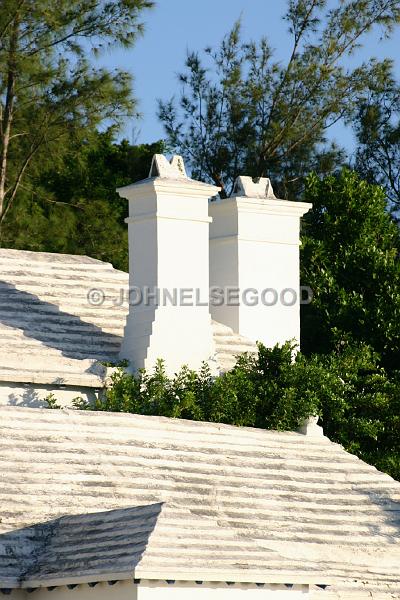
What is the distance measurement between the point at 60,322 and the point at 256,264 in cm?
282

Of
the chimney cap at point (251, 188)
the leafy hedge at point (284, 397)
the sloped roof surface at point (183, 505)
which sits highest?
the chimney cap at point (251, 188)

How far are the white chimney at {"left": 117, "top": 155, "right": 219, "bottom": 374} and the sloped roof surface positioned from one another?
133 centimetres

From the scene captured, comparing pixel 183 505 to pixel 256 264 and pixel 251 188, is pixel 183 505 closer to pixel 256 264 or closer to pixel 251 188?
pixel 256 264

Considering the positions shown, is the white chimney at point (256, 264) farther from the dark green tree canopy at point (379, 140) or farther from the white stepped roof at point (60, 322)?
the dark green tree canopy at point (379, 140)

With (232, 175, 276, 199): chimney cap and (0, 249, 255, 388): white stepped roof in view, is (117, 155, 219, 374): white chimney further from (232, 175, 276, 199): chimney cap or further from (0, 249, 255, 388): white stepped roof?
(232, 175, 276, 199): chimney cap

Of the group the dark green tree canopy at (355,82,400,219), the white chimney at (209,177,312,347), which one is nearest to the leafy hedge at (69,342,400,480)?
the white chimney at (209,177,312,347)

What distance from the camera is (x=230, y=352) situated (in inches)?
647

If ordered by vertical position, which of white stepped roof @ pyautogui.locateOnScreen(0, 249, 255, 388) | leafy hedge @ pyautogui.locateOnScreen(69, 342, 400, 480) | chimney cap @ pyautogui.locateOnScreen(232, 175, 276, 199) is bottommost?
leafy hedge @ pyautogui.locateOnScreen(69, 342, 400, 480)

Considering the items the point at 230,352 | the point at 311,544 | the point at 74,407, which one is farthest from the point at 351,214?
the point at 311,544

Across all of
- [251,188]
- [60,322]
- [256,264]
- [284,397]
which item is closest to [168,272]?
[60,322]

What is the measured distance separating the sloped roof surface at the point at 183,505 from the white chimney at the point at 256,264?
2633mm

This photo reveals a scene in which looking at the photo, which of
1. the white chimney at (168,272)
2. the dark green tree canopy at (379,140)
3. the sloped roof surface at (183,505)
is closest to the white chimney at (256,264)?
the white chimney at (168,272)

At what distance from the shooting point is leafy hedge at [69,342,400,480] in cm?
1459

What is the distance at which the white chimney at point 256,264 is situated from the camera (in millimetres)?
17391
